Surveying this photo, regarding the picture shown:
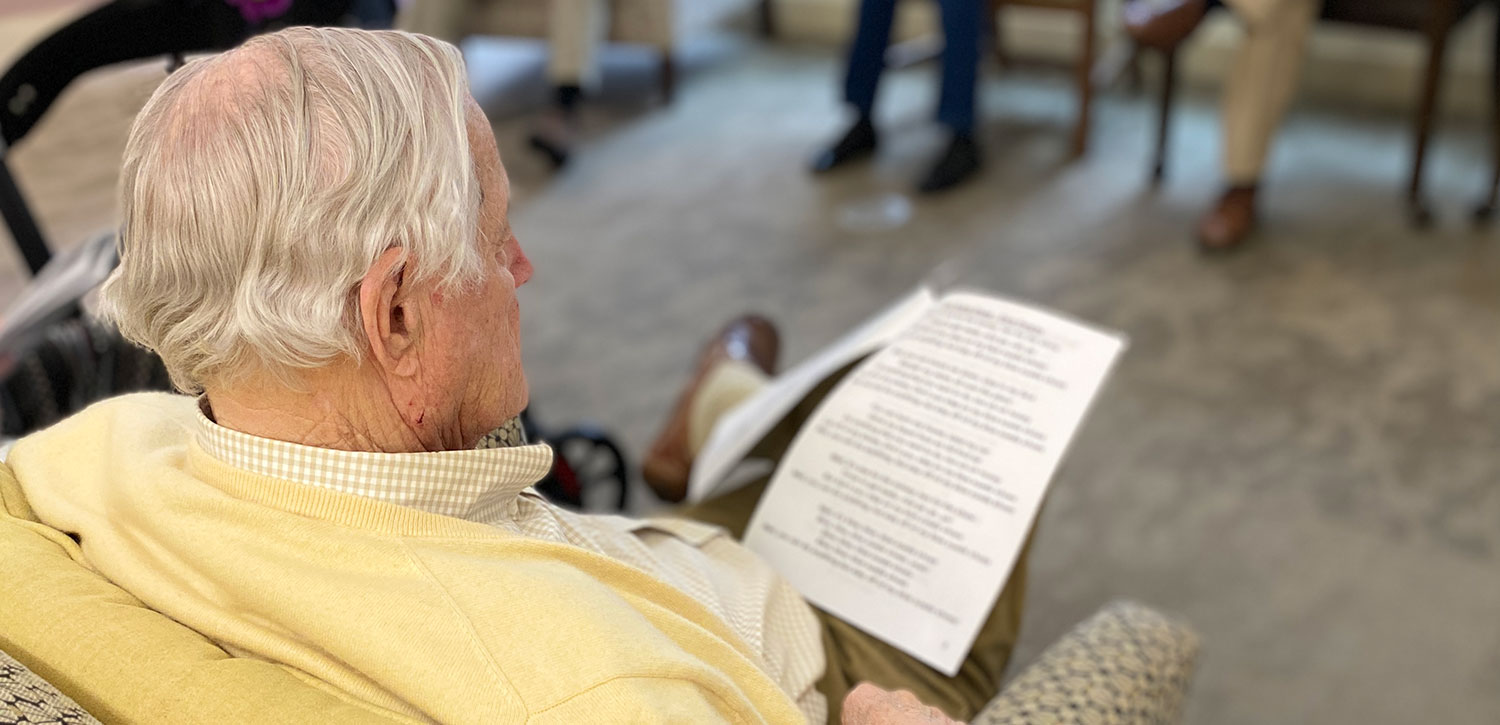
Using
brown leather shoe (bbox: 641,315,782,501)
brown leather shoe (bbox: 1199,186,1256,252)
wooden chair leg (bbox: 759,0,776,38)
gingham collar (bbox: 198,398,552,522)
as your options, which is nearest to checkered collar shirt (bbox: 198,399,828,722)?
gingham collar (bbox: 198,398,552,522)

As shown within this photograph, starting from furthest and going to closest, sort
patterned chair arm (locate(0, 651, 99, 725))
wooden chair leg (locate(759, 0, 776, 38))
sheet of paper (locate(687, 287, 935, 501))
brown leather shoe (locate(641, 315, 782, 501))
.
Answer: wooden chair leg (locate(759, 0, 776, 38)), brown leather shoe (locate(641, 315, 782, 501)), sheet of paper (locate(687, 287, 935, 501)), patterned chair arm (locate(0, 651, 99, 725))

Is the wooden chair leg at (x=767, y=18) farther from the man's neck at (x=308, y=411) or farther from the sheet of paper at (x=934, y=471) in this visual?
the man's neck at (x=308, y=411)

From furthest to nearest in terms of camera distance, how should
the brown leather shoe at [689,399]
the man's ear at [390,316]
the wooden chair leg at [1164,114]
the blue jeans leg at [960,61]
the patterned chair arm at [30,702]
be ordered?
the blue jeans leg at [960,61] → the wooden chair leg at [1164,114] → the brown leather shoe at [689,399] → the man's ear at [390,316] → the patterned chair arm at [30,702]

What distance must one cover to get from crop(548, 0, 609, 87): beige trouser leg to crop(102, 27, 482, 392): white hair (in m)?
2.78

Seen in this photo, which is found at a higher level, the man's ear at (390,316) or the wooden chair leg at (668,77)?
the man's ear at (390,316)

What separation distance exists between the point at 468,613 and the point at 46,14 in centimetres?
391

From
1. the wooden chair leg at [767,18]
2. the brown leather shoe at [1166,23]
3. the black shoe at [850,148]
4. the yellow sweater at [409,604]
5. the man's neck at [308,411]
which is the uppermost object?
the man's neck at [308,411]

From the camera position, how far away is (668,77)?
3854mm

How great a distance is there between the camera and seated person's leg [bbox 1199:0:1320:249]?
9.28 feet

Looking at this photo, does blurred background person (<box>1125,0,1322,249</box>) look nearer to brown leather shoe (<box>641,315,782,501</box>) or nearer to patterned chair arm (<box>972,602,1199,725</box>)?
brown leather shoe (<box>641,315,782,501</box>)

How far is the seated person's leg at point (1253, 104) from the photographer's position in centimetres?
283

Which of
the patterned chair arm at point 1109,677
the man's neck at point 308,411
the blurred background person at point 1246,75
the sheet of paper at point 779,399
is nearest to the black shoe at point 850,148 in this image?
the blurred background person at point 1246,75

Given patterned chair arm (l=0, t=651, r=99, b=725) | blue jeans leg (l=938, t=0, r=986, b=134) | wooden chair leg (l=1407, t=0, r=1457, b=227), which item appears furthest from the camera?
blue jeans leg (l=938, t=0, r=986, b=134)

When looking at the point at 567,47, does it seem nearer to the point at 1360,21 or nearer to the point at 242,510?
the point at 1360,21
